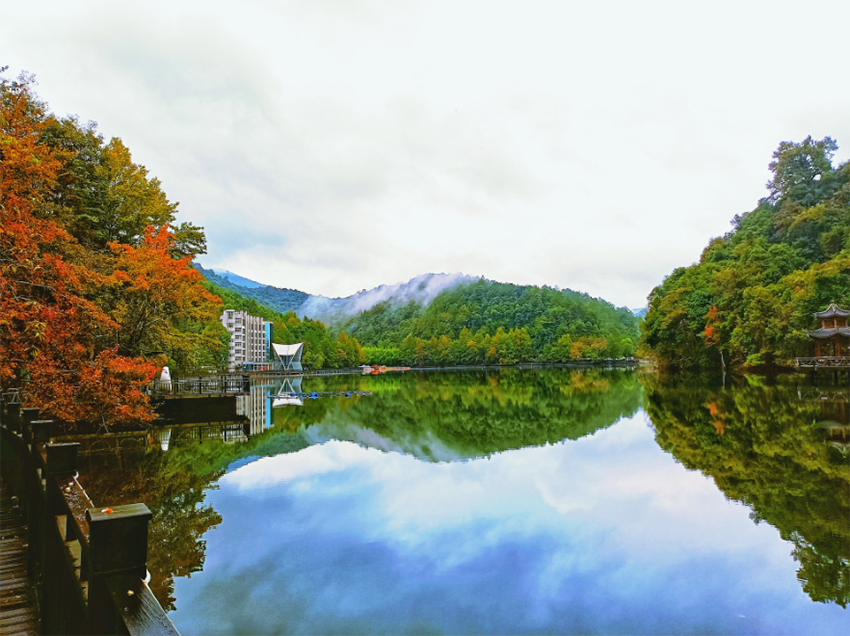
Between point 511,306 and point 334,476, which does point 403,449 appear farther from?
point 511,306

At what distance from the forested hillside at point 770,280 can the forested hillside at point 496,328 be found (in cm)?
4447

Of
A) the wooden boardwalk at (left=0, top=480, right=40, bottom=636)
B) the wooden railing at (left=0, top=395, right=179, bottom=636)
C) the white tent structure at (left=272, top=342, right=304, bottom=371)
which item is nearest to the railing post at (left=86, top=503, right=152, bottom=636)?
the wooden railing at (left=0, top=395, right=179, bottom=636)

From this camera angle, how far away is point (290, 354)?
79.6 m

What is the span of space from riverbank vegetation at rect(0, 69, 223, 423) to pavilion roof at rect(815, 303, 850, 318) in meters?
35.8

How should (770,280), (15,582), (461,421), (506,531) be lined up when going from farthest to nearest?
1. (770,280)
2. (461,421)
3. (506,531)
4. (15,582)

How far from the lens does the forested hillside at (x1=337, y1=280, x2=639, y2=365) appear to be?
10144 centimetres

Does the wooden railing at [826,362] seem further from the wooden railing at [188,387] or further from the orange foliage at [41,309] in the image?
the orange foliage at [41,309]

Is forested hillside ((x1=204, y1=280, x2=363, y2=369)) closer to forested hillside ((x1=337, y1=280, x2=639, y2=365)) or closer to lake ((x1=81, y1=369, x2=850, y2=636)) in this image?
forested hillside ((x1=337, y1=280, x2=639, y2=365))

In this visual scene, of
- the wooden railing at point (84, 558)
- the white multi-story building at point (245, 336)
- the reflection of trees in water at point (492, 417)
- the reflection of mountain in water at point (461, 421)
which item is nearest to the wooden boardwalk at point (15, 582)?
the wooden railing at point (84, 558)

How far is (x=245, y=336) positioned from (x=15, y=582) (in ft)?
295

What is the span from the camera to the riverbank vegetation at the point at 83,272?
742 centimetres

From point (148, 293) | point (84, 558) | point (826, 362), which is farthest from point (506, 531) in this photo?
point (826, 362)

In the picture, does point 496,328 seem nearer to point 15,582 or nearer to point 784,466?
point 784,466

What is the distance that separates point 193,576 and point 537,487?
20.8 ft
